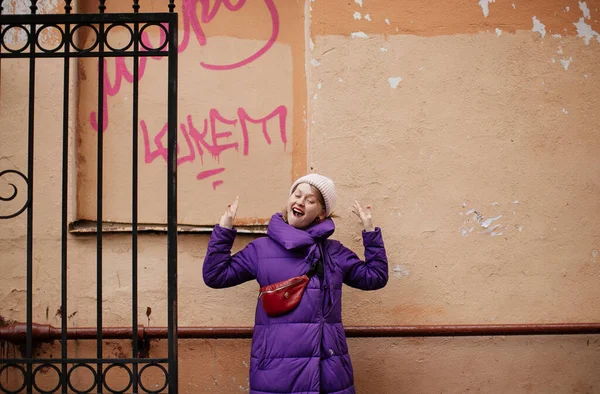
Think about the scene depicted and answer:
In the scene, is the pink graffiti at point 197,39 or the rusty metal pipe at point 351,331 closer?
the rusty metal pipe at point 351,331

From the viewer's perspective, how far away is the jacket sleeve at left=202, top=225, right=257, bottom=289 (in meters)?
3.53

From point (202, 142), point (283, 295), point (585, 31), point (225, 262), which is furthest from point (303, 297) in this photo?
point (585, 31)

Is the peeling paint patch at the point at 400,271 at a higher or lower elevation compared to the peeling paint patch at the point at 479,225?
lower

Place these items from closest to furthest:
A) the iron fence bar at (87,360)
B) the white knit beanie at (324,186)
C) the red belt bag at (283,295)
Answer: the iron fence bar at (87,360)
the red belt bag at (283,295)
the white knit beanie at (324,186)

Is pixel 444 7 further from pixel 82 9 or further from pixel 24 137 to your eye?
pixel 24 137

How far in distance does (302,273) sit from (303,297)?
0.12m

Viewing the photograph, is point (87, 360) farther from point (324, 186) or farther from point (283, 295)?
point (324, 186)

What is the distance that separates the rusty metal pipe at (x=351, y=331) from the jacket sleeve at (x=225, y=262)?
54 centimetres

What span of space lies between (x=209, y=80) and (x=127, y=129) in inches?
22.3

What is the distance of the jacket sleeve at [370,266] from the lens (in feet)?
12.1

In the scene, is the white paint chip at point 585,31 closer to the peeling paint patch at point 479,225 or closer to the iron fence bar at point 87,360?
the peeling paint patch at point 479,225

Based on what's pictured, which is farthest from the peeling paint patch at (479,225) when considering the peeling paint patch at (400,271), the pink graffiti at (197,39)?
the pink graffiti at (197,39)

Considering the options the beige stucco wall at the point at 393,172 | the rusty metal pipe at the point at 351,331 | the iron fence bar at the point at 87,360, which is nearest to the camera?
the iron fence bar at the point at 87,360

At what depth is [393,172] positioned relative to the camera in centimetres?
421
